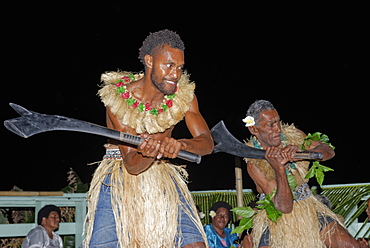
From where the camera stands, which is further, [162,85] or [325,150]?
[325,150]

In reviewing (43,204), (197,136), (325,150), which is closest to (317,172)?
(325,150)

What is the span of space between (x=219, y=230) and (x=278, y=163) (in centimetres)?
223

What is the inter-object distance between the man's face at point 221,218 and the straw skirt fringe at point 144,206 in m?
2.79

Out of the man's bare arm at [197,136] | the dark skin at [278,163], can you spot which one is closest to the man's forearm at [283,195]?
the dark skin at [278,163]

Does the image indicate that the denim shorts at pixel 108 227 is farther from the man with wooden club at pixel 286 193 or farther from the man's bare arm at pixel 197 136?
the man with wooden club at pixel 286 193

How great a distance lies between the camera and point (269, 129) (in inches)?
134

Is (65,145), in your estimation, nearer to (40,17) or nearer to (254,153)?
(40,17)

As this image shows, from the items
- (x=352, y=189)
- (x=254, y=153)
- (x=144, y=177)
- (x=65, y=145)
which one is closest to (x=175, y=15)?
(x=65, y=145)

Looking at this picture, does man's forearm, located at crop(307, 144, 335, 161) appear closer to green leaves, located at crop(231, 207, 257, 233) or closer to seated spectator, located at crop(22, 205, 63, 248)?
green leaves, located at crop(231, 207, 257, 233)

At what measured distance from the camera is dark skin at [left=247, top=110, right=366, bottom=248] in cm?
310

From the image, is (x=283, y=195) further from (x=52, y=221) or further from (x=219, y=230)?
(x=52, y=221)

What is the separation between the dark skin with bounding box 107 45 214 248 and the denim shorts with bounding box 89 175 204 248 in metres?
0.06

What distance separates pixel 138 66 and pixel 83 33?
3.42 feet

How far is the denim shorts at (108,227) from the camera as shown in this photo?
2.28m
